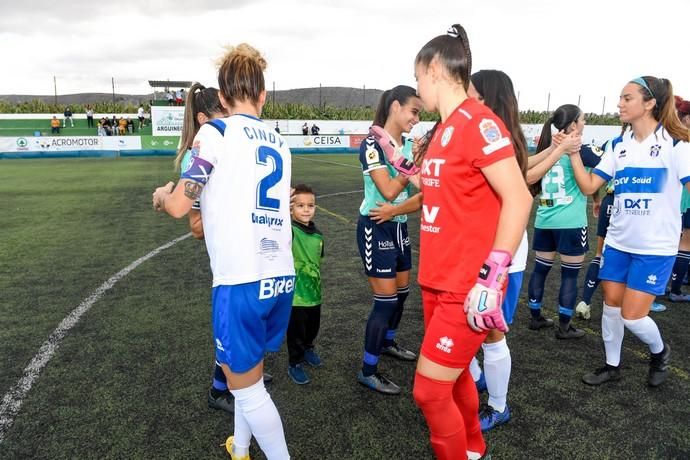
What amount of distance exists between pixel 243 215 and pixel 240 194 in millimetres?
103

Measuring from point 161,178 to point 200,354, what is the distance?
45.8 ft

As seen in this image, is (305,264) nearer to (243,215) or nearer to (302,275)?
(302,275)

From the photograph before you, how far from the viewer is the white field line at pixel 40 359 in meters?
3.51

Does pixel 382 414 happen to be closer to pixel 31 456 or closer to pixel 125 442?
pixel 125 442

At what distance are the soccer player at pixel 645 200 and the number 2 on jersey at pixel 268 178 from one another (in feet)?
7.94

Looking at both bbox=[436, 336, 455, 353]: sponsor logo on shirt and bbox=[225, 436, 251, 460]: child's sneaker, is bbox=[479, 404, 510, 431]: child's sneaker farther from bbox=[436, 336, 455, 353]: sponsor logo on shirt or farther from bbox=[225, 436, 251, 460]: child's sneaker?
bbox=[225, 436, 251, 460]: child's sneaker

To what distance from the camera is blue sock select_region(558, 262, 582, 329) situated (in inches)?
192

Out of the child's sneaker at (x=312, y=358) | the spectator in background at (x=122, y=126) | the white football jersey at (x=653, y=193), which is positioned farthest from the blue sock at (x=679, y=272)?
the spectator in background at (x=122, y=126)

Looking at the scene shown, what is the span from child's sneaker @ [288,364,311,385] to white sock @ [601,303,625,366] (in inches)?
96.5

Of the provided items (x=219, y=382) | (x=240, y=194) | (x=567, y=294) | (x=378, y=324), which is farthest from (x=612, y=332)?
(x=240, y=194)

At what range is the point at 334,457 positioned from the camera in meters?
3.08

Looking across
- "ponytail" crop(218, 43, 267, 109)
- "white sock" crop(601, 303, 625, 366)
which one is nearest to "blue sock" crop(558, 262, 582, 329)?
"white sock" crop(601, 303, 625, 366)

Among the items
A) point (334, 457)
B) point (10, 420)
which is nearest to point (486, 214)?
point (334, 457)

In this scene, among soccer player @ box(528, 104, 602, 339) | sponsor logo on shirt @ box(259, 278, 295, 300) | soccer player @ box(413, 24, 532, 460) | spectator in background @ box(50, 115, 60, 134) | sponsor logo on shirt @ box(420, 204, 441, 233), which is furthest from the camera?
spectator in background @ box(50, 115, 60, 134)
